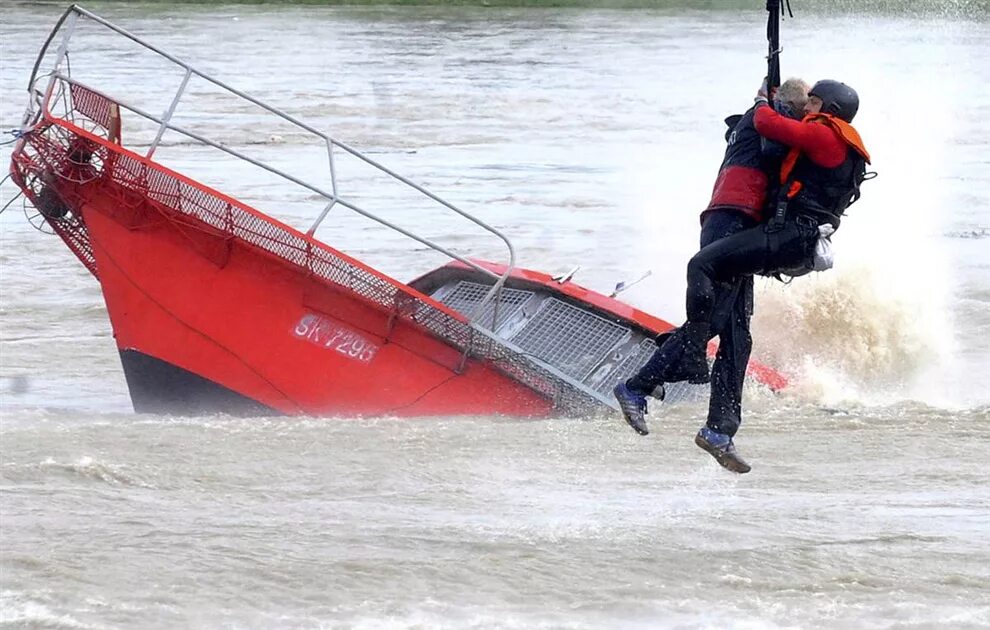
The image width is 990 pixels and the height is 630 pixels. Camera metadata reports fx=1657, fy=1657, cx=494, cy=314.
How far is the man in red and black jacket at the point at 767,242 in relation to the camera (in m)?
7.59

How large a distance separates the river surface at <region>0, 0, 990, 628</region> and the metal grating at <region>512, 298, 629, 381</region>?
516 mm

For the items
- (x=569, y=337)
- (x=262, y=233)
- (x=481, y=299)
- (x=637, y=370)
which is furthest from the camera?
(x=481, y=299)

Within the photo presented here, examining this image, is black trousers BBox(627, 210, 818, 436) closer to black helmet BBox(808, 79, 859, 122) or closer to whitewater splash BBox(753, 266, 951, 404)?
black helmet BBox(808, 79, 859, 122)

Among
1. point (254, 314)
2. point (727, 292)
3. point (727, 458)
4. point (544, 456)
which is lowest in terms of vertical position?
point (544, 456)

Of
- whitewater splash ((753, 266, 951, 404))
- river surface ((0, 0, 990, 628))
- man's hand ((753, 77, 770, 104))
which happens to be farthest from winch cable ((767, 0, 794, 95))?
whitewater splash ((753, 266, 951, 404))

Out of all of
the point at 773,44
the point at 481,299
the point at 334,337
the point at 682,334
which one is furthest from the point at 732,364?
the point at 481,299

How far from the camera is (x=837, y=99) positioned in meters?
7.70

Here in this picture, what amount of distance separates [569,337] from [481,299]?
76cm

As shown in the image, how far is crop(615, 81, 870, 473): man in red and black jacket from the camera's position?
759 cm

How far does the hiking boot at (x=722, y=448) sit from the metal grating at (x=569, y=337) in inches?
77.5

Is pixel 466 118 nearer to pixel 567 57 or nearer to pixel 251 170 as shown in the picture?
pixel 251 170

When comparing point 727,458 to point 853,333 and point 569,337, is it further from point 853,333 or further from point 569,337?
point 853,333

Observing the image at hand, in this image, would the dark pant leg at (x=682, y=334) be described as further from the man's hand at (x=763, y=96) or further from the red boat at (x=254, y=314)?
the red boat at (x=254, y=314)

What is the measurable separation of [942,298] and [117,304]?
261 inches
